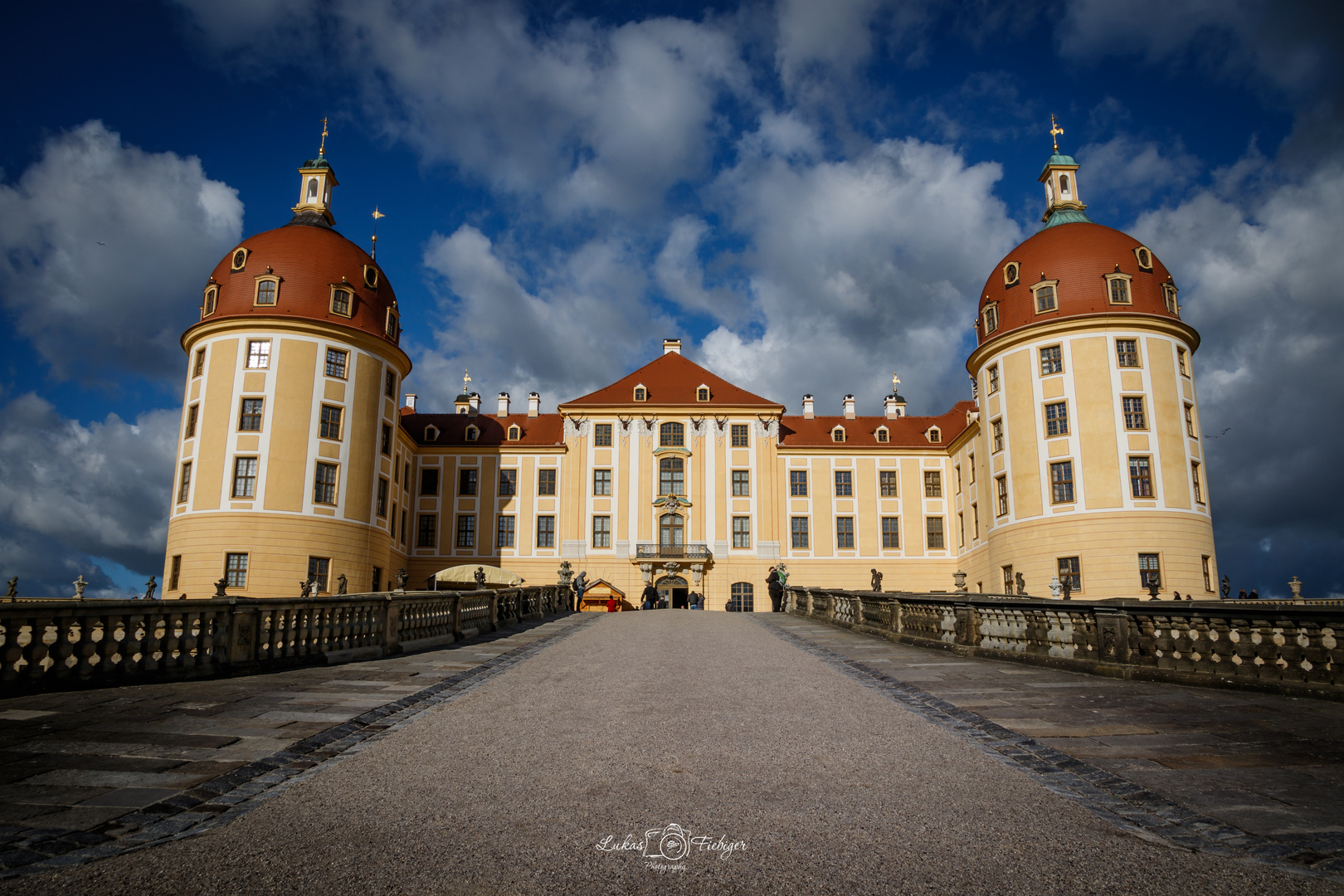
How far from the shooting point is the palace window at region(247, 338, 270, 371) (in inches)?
1391

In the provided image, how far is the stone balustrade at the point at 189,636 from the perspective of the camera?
352 inches

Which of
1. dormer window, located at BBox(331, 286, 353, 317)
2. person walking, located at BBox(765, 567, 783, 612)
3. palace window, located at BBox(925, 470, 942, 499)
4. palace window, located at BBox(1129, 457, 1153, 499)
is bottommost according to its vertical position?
person walking, located at BBox(765, 567, 783, 612)

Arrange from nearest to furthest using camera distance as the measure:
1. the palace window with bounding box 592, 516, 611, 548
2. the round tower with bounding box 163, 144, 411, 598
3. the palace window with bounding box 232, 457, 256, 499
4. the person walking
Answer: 1. the round tower with bounding box 163, 144, 411, 598
2. the palace window with bounding box 232, 457, 256, 499
3. the person walking
4. the palace window with bounding box 592, 516, 611, 548

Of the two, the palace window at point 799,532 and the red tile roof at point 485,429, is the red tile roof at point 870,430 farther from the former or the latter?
the red tile roof at point 485,429

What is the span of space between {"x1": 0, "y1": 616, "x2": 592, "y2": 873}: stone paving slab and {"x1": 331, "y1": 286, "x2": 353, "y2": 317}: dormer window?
95.6ft

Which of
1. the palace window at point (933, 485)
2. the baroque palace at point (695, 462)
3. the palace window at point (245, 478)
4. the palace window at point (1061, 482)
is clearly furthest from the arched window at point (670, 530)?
the palace window at point (245, 478)

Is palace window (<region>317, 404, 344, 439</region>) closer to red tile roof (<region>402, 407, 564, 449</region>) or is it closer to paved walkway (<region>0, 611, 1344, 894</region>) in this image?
red tile roof (<region>402, 407, 564, 449</region>)

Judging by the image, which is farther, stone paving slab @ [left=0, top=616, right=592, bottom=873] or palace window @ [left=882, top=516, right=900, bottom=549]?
palace window @ [left=882, top=516, right=900, bottom=549]

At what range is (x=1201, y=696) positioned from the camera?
31.6ft

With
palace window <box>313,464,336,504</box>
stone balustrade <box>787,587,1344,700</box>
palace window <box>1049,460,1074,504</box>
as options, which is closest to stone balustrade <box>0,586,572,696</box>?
stone balustrade <box>787,587,1344,700</box>

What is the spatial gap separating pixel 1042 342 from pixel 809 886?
3626 centimetres

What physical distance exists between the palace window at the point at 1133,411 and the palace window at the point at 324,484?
33.0m

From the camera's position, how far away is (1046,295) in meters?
36.8

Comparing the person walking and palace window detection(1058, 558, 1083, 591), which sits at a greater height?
palace window detection(1058, 558, 1083, 591)
